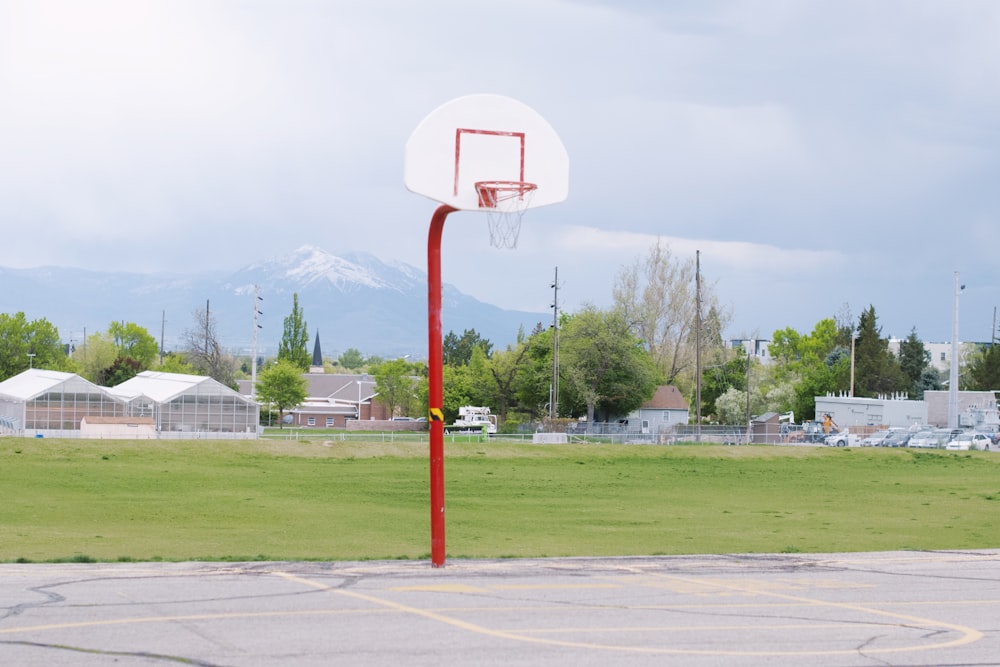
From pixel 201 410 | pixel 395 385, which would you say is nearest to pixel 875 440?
pixel 201 410

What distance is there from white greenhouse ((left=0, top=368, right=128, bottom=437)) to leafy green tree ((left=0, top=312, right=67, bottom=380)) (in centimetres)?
3756

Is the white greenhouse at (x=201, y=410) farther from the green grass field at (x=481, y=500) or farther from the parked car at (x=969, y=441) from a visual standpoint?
the parked car at (x=969, y=441)

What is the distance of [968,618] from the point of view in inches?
550

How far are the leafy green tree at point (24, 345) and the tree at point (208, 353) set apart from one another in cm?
1663

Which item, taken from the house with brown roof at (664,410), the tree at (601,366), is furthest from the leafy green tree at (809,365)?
the tree at (601,366)

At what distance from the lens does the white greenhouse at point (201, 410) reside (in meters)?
77.6

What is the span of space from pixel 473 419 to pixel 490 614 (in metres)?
92.1

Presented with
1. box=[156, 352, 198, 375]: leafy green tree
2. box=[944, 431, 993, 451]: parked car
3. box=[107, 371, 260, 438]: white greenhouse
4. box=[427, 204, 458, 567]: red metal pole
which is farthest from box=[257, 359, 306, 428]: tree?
box=[427, 204, 458, 567]: red metal pole

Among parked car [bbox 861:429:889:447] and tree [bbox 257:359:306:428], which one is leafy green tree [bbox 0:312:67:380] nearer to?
tree [bbox 257:359:306:428]

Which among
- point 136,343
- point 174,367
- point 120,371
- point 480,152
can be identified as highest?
point 136,343

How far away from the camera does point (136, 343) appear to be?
452ft

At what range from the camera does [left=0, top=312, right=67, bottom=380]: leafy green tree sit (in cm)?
11269

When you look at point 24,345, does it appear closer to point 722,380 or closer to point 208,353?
point 208,353

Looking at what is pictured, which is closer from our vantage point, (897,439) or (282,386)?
(897,439)
